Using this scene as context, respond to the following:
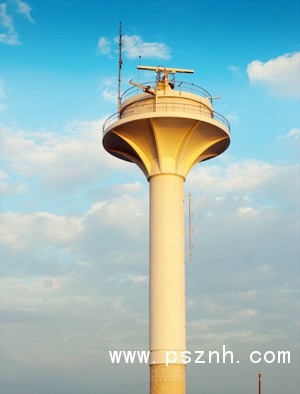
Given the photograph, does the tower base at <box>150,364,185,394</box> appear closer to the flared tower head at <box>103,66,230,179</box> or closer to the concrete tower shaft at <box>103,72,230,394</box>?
the concrete tower shaft at <box>103,72,230,394</box>

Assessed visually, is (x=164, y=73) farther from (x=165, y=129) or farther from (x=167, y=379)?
(x=167, y=379)

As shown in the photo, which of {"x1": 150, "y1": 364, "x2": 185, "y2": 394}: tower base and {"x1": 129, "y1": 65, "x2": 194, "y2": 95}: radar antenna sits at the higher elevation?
{"x1": 129, "y1": 65, "x2": 194, "y2": 95}: radar antenna

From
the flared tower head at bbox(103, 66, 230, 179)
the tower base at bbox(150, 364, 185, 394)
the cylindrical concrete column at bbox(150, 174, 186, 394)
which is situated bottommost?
the tower base at bbox(150, 364, 185, 394)

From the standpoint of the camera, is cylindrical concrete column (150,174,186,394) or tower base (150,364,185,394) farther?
cylindrical concrete column (150,174,186,394)

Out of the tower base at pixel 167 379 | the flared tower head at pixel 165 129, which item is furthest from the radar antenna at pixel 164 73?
the tower base at pixel 167 379

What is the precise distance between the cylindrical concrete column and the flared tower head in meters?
1.14

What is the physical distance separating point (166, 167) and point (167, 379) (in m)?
11.4

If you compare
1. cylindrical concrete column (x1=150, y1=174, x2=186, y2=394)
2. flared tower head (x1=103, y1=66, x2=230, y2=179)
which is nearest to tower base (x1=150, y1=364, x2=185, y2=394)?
cylindrical concrete column (x1=150, y1=174, x2=186, y2=394)

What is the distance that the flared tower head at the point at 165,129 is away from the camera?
111 feet

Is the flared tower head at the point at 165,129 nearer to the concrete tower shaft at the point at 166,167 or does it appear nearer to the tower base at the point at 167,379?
Result: the concrete tower shaft at the point at 166,167

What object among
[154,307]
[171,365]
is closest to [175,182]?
[154,307]

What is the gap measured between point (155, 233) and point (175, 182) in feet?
10.2

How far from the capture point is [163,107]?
114 feet

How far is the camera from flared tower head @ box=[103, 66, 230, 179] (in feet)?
111
